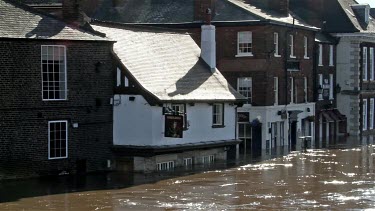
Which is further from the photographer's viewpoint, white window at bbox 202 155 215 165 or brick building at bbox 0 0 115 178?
white window at bbox 202 155 215 165

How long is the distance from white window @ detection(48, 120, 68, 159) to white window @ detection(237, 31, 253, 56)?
19.7 m

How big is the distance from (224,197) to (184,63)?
14.2m

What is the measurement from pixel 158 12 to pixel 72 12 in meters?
18.3

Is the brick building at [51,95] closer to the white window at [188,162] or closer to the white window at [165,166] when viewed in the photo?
the white window at [165,166]

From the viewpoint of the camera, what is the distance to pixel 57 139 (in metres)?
36.1

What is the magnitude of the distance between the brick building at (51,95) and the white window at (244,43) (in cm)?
1664

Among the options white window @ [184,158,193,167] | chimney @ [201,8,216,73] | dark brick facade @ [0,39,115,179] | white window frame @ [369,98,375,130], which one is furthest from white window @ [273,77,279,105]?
white window frame @ [369,98,375,130]

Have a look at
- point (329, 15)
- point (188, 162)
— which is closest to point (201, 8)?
point (188, 162)

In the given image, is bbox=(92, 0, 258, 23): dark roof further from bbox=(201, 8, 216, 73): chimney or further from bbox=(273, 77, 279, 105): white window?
bbox=(201, 8, 216, 73): chimney

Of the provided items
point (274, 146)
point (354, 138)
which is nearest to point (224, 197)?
point (274, 146)

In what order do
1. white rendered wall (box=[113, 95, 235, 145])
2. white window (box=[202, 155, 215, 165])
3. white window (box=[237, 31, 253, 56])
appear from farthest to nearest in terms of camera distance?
white window (box=[237, 31, 253, 56])
white window (box=[202, 155, 215, 165])
white rendered wall (box=[113, 95, 235, 145])

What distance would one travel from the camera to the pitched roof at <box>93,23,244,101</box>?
38906mm

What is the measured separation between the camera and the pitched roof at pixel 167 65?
38.9 m

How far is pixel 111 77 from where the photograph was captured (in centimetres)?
3856
